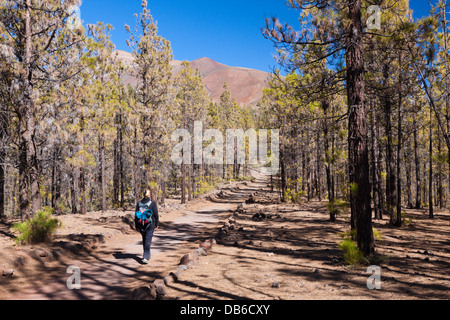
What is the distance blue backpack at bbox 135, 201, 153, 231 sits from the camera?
784 cm

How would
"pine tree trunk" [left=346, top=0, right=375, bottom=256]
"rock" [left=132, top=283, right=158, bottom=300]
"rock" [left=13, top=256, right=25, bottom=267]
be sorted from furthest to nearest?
1. "pine tree trunk" [left=346, top=0, right=375, bottom=256]
2. "rock" [left=13, top=256, right=25, bottom=267]
3. "rock" [left=132, top=283, right=158, bottom=300]

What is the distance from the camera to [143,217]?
7848 mm

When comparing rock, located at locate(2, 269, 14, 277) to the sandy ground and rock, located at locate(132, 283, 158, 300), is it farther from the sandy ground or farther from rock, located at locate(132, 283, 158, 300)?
rock, located at locate(132, 283, 158, 300)

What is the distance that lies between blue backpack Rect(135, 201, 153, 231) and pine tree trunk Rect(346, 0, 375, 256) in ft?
17.8

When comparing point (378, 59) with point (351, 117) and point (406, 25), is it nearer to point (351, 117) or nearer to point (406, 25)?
point (406, 25)

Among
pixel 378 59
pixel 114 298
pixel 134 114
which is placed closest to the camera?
pixel 114 298

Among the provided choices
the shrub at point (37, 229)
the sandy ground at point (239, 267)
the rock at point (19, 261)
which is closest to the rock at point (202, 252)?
the sandy ground at point (239, 267)

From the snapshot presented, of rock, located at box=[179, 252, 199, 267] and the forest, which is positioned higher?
the forest

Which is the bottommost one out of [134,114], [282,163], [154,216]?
[154,216]

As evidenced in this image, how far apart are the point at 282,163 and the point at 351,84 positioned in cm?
1725

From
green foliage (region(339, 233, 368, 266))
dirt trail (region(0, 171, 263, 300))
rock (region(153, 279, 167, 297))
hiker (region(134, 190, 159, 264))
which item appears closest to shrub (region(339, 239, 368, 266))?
green foliage (region(339, 233, 368, 266))

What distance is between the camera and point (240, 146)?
6128 cm

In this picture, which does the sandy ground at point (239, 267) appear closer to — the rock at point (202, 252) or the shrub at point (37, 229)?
the rock at point (202, 252)
